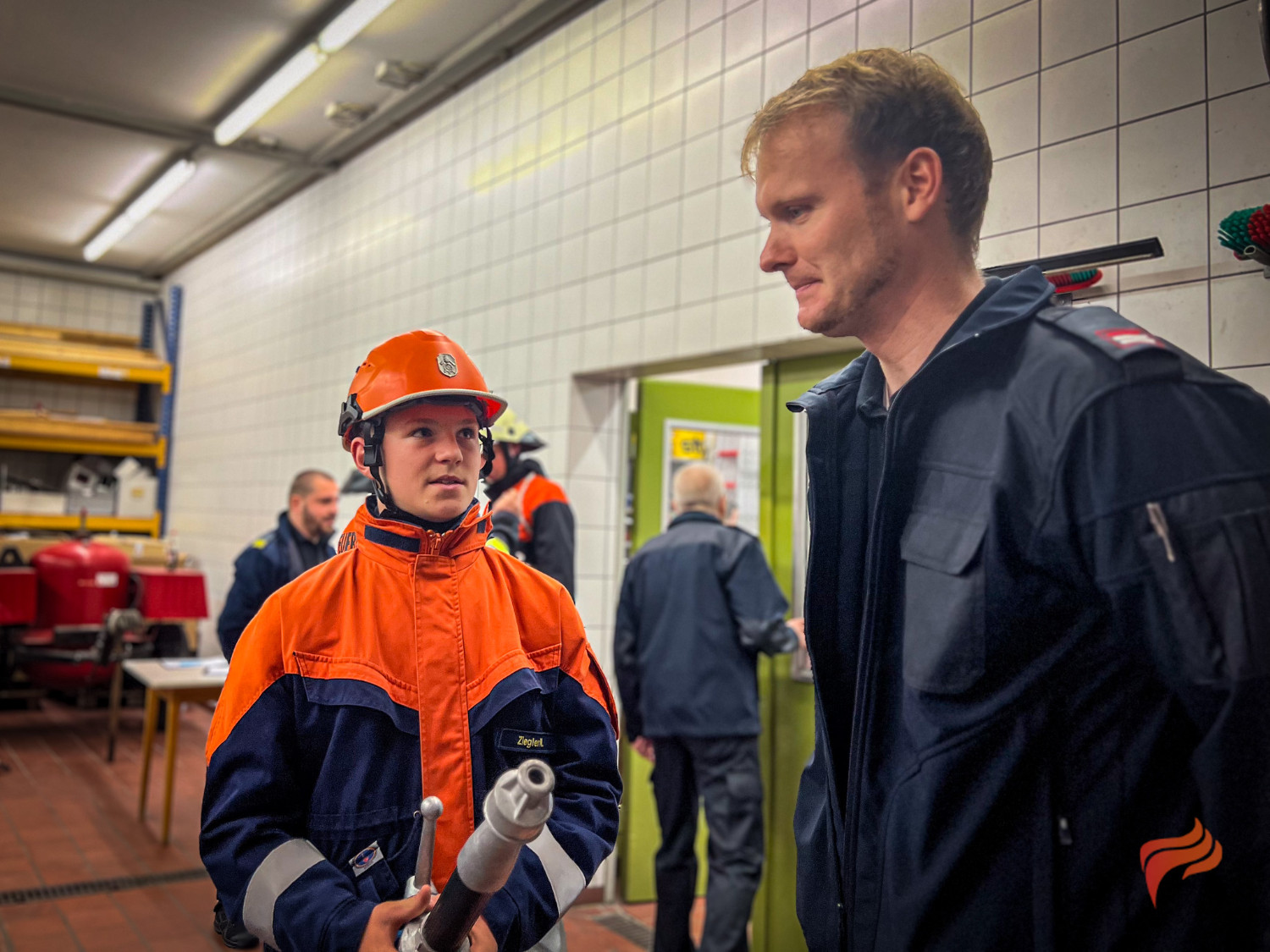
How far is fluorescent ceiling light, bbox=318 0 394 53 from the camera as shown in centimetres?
428

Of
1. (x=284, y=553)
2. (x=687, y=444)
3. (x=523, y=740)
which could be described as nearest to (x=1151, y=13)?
(x=523, y=740)

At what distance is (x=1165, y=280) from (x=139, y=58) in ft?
17.2

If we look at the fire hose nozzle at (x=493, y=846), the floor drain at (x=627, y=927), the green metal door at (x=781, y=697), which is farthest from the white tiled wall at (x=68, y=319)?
the fire hose nozzle at (x=493, y=846)

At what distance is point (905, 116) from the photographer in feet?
3.47

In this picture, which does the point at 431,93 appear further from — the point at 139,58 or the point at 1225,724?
the point at 1225,724

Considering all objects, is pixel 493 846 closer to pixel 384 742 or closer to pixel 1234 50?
pixel 384 742

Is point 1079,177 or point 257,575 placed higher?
point 1079,177

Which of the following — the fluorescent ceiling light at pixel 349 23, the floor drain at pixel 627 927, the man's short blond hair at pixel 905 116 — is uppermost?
the fluorescent ceiling light at pixel 349 23

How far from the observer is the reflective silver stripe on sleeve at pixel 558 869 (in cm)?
138

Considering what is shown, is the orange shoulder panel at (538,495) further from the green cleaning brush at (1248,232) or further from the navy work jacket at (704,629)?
the green cleaning brush at (1248,232)

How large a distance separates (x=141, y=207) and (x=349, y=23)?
3.81 meters

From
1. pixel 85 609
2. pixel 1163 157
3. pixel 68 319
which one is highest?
pixel 68 319

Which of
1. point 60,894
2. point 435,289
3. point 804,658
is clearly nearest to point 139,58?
point 435,289

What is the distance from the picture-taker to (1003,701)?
37.3 inches
